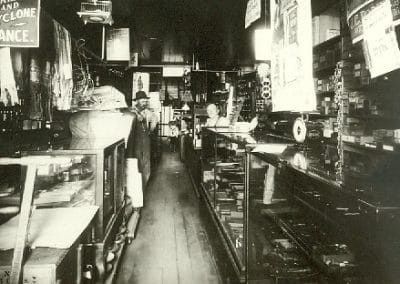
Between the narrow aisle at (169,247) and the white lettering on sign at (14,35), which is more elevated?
the white lettering on sign at (14,35)

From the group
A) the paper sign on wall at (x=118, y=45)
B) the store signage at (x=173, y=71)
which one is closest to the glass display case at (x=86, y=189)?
the paper sign on wall at (x=118, y=45)

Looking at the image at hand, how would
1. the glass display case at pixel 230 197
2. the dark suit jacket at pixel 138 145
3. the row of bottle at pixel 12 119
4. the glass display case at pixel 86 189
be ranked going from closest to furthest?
the glass display case at pixel 86 189 → the glass display case at pixel 230 197 → the row of bottle at pixel 12 119 → the dark suit jacket at pixel 138 145

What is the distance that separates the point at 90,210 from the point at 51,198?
0.34 m

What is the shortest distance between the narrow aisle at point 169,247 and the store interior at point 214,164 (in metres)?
0.03

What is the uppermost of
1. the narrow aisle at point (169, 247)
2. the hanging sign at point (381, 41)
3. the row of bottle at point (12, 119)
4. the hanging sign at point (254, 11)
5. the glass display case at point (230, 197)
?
the hanging sign at point (254, 11)

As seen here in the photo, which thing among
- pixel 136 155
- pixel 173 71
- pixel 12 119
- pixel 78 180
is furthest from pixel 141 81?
pixel 78 180

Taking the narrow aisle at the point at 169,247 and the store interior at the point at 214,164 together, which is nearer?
→ the store interior at the point at 214,164

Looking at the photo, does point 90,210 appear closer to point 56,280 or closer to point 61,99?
point 56,280

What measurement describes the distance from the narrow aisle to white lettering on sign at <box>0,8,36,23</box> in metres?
2.57

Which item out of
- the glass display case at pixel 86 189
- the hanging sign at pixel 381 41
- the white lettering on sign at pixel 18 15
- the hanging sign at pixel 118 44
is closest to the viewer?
the hanging sign at pixel 381 41

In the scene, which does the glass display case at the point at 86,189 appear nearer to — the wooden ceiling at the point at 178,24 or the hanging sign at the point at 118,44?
the wooden ceiling at the point at 178,24

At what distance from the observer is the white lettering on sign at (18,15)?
320 centimetres

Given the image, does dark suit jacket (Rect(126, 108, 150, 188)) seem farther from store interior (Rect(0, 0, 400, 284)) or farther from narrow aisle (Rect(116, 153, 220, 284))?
narrow aisle (Rect(116, 153, 220, 284))

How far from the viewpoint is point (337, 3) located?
6070mm
